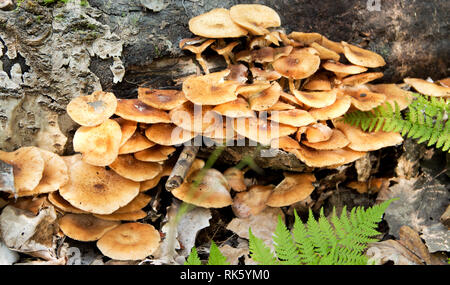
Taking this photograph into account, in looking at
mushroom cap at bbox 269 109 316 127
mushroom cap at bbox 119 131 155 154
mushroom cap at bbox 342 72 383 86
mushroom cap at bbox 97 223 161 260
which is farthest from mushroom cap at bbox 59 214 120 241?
mushroom cap at bbox 342 72 383 86

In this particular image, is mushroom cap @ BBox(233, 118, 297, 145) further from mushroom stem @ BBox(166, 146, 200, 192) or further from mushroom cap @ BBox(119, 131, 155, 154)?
mushroom cap @ BBox(119, 131, 155, 154)

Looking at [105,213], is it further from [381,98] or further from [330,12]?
[330,12]

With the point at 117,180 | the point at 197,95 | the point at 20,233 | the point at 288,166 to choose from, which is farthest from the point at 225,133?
the point at 20,233

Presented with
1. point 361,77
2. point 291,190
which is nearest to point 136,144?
point 291,190

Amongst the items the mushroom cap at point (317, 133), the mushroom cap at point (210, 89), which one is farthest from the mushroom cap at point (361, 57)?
the mushroom cap at point (210, 89)

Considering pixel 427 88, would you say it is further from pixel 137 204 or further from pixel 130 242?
pixel 130 242

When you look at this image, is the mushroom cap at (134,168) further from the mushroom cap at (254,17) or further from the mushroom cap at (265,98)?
the mushroom cap at (254,17)
